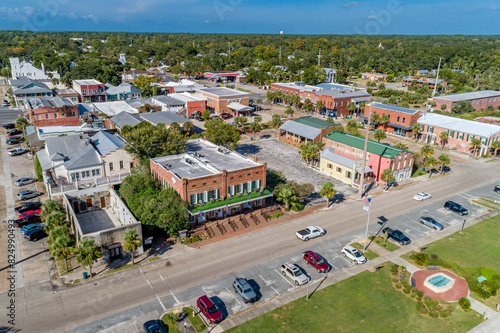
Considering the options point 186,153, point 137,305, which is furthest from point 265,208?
point 137,305

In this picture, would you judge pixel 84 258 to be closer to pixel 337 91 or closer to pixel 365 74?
pixel 337 91

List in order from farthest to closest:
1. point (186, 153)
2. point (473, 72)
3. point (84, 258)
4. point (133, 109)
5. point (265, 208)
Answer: point (473, 72)
point (133, 109)
point (186, 153)
point (265, 208)
point (84, 258)

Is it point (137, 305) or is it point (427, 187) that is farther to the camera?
point (427, 187)

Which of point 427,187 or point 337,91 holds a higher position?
point 337,91

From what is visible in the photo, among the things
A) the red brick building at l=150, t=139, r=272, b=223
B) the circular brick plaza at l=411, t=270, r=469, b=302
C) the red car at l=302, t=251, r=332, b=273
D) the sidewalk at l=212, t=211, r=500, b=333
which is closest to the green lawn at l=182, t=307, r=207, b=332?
the sidewalk at l=212, t=211, r=500, b=333

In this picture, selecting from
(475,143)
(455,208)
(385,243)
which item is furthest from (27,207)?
(475,143)

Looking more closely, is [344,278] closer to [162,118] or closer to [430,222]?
[430,222]
